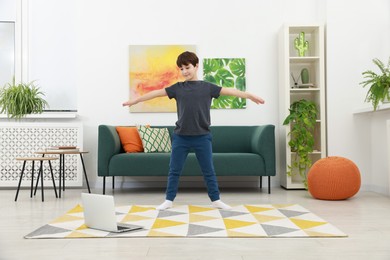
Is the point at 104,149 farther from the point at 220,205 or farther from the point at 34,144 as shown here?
the point at 220,205

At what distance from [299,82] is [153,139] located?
171cm

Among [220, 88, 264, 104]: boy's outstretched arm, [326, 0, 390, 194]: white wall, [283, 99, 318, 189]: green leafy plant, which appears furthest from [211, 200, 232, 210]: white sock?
[326, 0, 390, 194]: white wall

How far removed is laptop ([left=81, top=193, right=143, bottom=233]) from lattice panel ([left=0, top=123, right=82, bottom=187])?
2.36 metres

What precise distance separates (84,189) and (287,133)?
2202 mm

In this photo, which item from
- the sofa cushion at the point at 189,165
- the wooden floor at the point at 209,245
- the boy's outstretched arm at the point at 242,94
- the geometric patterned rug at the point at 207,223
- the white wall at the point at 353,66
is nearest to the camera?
the wooden floor at the point at 209,245

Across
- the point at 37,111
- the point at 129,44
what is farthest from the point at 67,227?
the point at 129,44

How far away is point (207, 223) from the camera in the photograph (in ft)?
8.65

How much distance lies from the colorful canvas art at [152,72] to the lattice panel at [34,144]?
0.75m

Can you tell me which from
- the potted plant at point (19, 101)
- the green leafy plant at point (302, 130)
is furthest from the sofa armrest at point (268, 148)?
the potted plant at point (19, 101)

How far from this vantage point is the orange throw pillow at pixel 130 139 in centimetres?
450

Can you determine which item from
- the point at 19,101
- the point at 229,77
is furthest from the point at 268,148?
the point at 19,101

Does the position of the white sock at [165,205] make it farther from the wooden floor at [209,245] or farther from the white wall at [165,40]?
the white wall at [165,40]

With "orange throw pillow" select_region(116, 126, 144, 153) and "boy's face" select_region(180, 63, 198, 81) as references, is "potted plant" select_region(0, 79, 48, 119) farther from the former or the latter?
"boy's face" select_region(180, 63, 198, 81)

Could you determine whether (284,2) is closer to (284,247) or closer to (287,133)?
(287,133)
